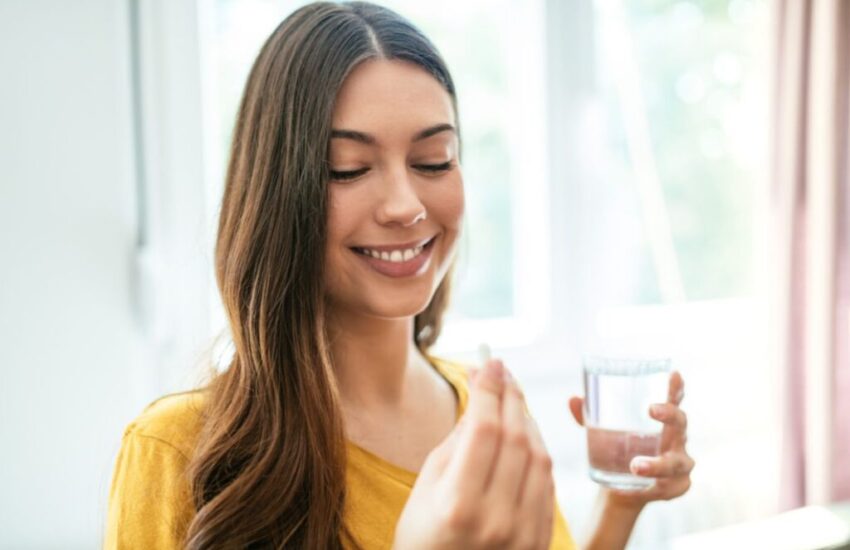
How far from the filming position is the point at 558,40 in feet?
7.49

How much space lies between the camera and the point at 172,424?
3.40 feet

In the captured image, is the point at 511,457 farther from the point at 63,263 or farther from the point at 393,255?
the point at 63,263

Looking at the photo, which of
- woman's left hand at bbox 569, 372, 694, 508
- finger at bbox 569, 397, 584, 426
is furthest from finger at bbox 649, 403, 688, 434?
finger at bbox 569, 397, 584, 426

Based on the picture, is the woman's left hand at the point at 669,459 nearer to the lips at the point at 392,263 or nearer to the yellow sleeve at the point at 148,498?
the lips at the point at 392,263

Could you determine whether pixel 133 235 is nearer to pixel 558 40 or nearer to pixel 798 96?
pixel 558 40

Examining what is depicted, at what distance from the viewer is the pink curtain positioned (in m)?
2.00

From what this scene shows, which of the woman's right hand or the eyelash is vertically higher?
the eyelash

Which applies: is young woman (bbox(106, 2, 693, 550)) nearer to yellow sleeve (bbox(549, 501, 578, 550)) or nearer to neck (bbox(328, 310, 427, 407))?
neck (bbox(328, 310, 427, 407))

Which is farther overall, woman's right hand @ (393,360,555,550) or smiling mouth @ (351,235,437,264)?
smiling mouth @ (351,235,437,264)

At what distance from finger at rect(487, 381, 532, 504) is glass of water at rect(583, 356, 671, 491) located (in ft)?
0.86

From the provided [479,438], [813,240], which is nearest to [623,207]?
[813,240]

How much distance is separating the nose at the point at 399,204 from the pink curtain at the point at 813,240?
1341 millimetres

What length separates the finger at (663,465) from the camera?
3.36ft

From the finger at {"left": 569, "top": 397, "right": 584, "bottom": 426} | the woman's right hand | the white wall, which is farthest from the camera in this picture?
the white wall
